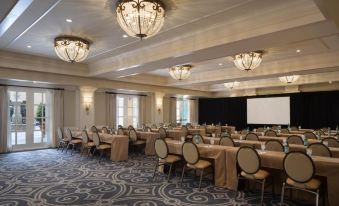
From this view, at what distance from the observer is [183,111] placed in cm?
1814

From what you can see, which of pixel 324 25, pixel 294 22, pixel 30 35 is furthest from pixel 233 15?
pixel 30 35

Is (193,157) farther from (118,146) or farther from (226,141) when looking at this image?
(118,146)

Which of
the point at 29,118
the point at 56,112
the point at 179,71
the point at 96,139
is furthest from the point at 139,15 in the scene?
the point at 29,118

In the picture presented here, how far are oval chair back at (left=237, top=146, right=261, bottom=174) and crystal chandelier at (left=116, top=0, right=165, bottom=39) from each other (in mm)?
2650

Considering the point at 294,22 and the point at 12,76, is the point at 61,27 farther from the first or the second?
the point at 294,22

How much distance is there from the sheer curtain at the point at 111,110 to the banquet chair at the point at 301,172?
410 inches

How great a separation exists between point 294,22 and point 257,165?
8.29 feet

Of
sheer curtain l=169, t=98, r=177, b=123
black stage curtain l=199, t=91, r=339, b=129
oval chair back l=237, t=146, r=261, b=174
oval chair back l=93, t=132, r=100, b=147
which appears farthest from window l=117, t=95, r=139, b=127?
oval chair back l=237, t=146, r=261, b=174

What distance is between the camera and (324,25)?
4113mm

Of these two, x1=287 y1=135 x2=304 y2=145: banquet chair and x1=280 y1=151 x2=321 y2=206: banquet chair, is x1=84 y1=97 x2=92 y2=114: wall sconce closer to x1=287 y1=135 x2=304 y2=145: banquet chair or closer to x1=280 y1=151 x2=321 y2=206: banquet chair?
x1=287 y1=135 x2=304 y2=145: banquet chair

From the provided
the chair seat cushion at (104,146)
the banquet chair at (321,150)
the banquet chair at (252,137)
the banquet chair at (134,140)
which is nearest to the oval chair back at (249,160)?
the banquet chair at (321,150)

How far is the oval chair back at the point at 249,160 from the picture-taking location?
4148mm

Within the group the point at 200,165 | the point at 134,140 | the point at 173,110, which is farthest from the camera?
the point at 173,110

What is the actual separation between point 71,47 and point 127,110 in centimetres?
847
